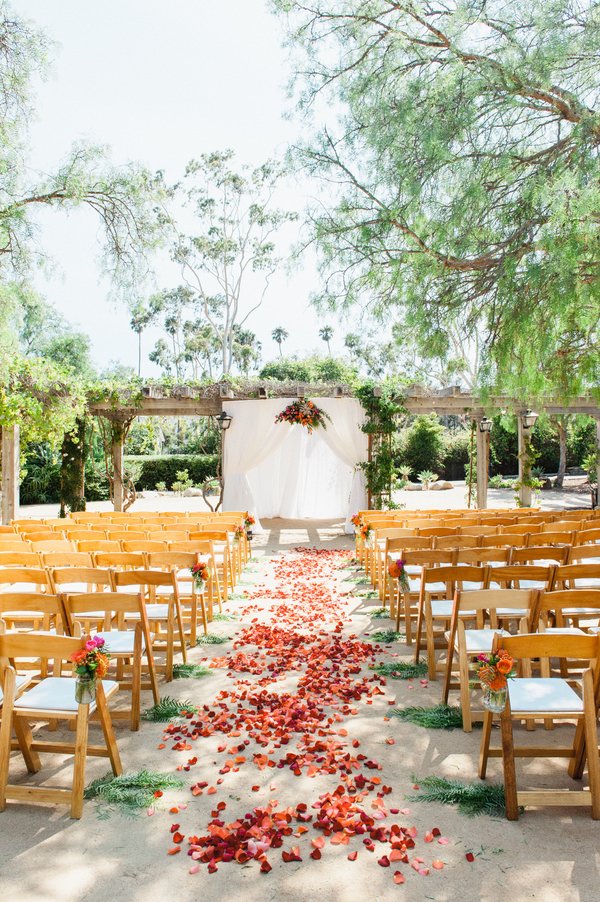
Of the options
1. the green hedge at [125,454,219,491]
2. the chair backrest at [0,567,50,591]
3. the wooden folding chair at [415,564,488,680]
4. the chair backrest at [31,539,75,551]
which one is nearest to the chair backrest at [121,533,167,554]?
the chair backrest at [31,539,75,551]

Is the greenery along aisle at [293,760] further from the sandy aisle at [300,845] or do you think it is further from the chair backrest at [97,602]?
the chair backrest at [97,602]

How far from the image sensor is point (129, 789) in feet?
9.10

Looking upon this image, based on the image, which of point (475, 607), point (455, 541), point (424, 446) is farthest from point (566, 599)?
point (424, 446)

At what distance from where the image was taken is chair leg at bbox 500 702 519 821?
252 centimetres

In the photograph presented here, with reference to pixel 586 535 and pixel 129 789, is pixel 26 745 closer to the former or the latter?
pixel 129 789

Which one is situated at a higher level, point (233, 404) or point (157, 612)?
point (233, 404)

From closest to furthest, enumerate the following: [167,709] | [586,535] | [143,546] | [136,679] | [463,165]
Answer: [136,679]
[167,709]
[463,165]
[143,546]
[586,535]

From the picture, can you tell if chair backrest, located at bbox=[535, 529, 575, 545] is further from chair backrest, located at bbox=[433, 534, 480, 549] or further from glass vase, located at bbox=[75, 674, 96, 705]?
glass vase, located at bbox=[75, 674, 96, 705]

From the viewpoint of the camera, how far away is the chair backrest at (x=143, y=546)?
207 inches

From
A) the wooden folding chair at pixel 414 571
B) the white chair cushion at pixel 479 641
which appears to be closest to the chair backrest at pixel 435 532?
the wooden folding chair at pixel 414 571

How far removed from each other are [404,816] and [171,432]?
1205 inches

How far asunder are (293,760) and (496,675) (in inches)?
42.5

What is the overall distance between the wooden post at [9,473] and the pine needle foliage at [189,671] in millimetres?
6288

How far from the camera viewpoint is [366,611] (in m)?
5.95
